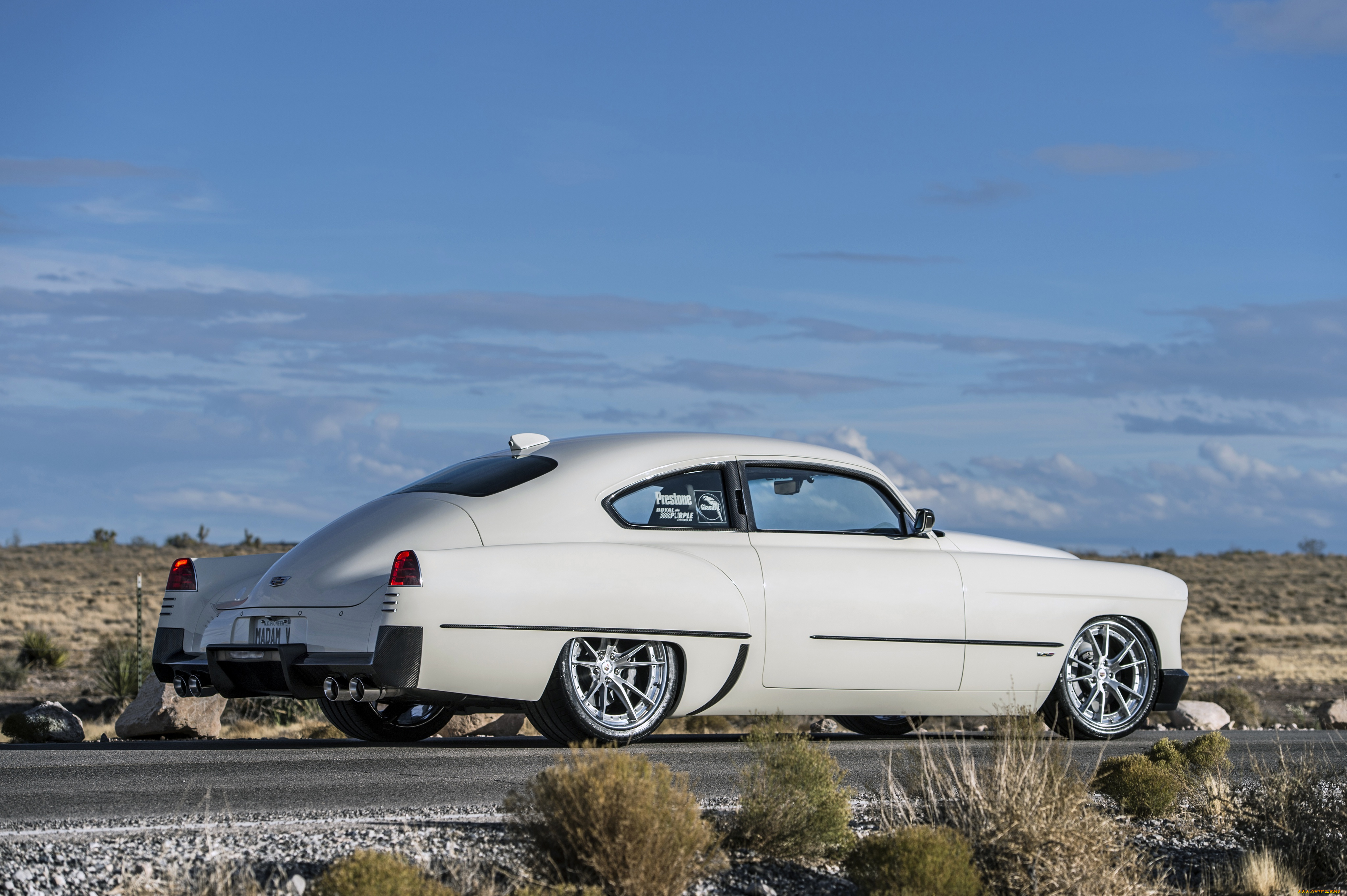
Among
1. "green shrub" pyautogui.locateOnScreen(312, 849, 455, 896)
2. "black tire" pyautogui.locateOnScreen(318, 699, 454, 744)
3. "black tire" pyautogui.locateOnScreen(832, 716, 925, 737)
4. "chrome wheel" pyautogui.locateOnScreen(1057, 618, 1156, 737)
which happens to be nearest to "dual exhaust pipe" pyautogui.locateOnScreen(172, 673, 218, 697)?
"black tire" pyautogui.locateOnScreen(318, 699, 454, 744)

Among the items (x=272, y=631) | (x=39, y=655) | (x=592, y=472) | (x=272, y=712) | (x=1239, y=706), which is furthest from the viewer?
(x=39, y=655)

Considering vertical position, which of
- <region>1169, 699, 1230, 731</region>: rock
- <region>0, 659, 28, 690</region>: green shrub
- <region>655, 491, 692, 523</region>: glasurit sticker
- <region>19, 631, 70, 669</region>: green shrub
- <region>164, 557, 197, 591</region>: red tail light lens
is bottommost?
<region>0, 659, 28, 690</region>: green shrub

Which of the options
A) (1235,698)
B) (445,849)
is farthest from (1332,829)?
(1235,698)

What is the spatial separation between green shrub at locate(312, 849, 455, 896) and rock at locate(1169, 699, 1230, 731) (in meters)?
12.4

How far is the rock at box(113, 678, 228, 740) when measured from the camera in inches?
504

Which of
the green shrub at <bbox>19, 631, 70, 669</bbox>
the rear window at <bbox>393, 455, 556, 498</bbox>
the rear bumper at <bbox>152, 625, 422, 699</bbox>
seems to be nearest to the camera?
the rear bumper at <bbox>152, 625, 422, 699</bbox>

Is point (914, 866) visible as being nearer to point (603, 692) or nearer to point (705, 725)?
point (603, 692)

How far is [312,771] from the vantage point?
7520 millimetres

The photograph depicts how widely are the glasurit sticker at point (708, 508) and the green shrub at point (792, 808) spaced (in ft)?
9.39

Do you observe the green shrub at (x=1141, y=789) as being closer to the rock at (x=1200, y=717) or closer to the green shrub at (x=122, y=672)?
the rock at (x=1200, y=717)

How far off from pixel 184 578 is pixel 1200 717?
431 inches

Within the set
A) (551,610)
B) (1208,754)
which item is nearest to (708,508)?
(551,610)

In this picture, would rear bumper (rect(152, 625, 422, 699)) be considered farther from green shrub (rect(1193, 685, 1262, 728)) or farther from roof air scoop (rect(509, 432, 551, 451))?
green shrub (rect(1193, 685, 1262, 728))

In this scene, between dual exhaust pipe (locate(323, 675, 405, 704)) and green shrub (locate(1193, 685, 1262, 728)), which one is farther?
green shrub (locate(1193, 685, 1262, 728))
